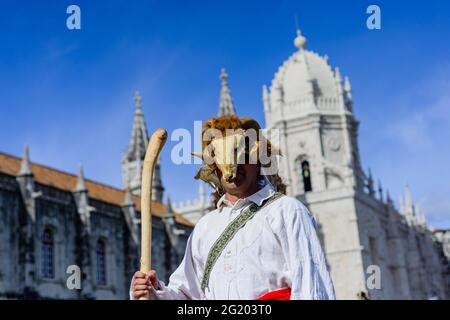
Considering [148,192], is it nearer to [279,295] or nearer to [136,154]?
[279,295]

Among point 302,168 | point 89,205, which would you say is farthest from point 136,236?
point 302,168

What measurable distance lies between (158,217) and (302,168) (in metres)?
12.6

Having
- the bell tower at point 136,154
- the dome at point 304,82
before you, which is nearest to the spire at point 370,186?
the dome at point 304,82

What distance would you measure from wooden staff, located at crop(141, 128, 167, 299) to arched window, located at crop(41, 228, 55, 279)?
22.8 metres

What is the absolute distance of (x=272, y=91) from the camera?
148 ft

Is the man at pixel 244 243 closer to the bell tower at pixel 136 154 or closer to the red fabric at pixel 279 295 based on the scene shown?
the red fabric at pixel 279 295

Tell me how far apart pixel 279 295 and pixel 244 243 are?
35cm

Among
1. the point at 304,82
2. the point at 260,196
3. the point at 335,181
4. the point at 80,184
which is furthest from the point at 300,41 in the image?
the point at 260,196

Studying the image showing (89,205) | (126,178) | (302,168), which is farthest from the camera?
(126,178)

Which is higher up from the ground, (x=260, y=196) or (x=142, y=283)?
(x=260, y=196)

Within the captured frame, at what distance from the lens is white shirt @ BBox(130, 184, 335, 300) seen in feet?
9.47

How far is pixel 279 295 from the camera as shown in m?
2.96

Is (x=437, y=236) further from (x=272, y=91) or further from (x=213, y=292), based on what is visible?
(x=213, y=292)

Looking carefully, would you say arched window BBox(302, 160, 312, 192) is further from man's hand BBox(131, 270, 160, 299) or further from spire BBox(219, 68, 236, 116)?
→ man's hand BBox(131, 270, 160, 299)
